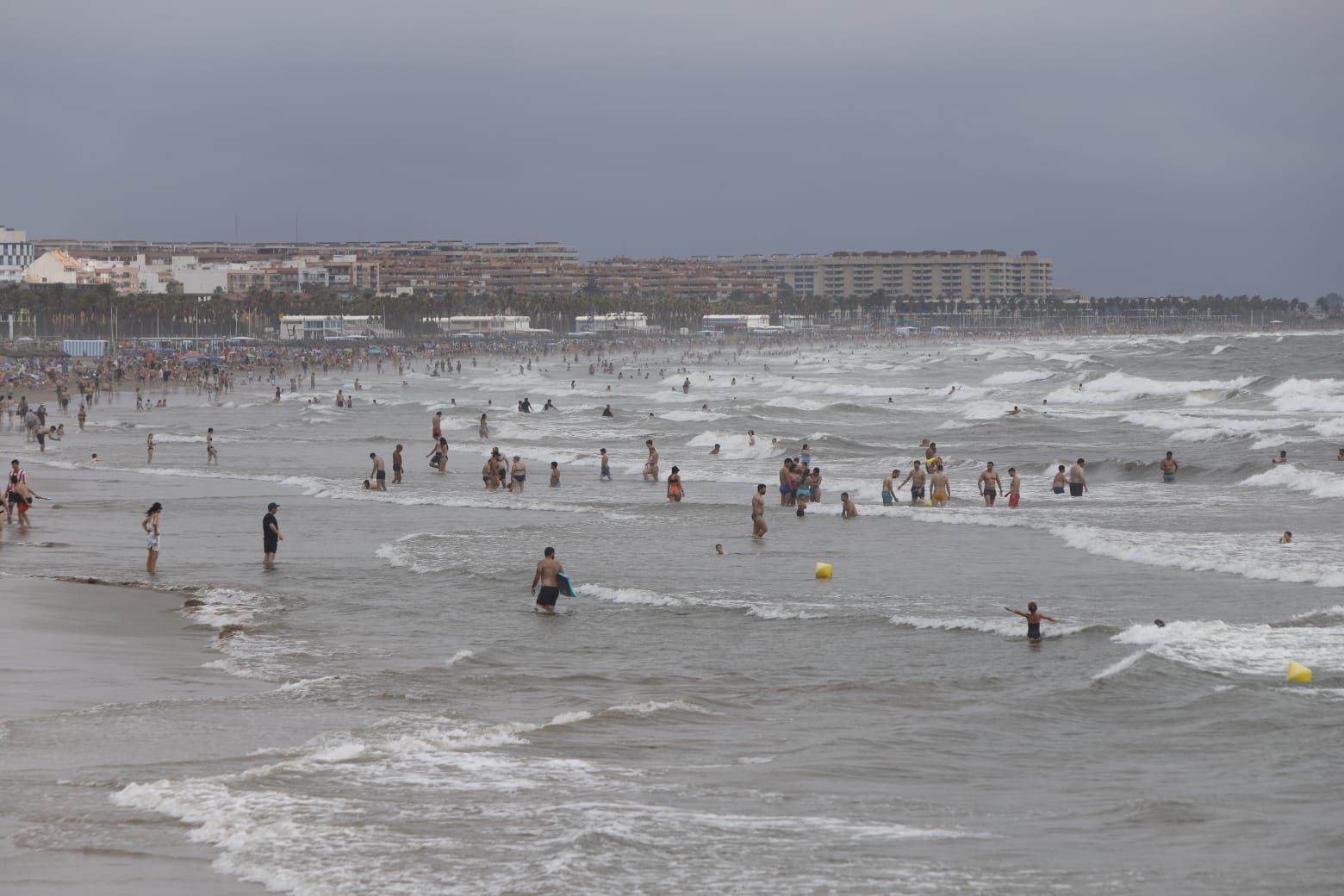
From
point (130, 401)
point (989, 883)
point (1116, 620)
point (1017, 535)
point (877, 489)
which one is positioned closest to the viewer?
point (989, 883)

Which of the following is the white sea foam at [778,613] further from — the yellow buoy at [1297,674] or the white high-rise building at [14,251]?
the white high-rise building at [14,251]

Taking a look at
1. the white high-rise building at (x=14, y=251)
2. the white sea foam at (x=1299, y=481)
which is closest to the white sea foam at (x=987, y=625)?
the white sea foam at (x=1299, y=481)

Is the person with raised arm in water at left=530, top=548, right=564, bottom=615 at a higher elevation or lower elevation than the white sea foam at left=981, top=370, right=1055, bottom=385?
lower

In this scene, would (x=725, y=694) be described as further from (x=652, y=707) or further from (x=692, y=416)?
(x=692, y=416)

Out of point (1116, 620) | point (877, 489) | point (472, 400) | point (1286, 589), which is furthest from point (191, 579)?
point (472, 400)

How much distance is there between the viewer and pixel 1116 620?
16312mm

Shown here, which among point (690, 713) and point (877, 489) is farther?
point (877, 489)

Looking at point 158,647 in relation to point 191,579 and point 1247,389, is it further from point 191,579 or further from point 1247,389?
point 1247,389

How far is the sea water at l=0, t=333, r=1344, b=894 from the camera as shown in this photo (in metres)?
9.01

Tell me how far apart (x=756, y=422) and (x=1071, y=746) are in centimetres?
4101

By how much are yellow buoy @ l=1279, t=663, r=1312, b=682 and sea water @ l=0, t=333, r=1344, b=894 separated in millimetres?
172

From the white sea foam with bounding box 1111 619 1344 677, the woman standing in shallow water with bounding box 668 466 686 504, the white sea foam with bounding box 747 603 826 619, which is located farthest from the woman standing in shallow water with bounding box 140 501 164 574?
the white sea foam with bounding box 1111 619 1344 677

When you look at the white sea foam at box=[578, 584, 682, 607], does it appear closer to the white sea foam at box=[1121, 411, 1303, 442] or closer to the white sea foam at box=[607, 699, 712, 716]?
the white sea foam at box=[607, 699, 712, 716]

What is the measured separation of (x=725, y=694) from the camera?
43.2 ft
